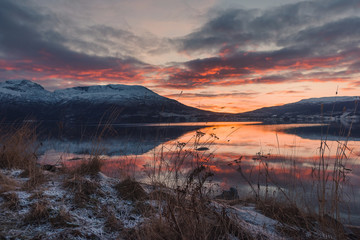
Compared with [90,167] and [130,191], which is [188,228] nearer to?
[130,191]

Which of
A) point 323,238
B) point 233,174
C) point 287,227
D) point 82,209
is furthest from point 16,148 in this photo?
point 233,174

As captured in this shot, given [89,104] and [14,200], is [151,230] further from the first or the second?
[89,104]

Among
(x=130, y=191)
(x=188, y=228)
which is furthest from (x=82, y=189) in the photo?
(x=188, y=228)

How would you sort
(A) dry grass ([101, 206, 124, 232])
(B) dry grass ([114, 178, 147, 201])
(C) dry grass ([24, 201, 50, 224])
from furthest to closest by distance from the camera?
(B) dry grass ([114, 178, 147, 201]) → (A) dry grass ([101, 206, 124, 232]) → (C) dry grass ([24, 201, 50, 224])

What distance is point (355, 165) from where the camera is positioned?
9617 millimetres

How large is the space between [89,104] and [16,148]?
653 ft

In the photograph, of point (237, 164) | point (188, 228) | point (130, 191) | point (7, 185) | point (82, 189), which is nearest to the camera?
point (188, 228)

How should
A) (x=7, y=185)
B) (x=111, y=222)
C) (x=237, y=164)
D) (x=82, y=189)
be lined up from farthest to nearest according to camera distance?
(x=237, y=164)
(x=82, y=189)
(x=7, y=185)
(x=111, y=222)

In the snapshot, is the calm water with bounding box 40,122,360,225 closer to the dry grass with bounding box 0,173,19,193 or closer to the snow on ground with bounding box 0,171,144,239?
the snow on ground with bounding box 0,171,144,239

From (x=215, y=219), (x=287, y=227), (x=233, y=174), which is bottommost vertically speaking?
(x=233, y=174)

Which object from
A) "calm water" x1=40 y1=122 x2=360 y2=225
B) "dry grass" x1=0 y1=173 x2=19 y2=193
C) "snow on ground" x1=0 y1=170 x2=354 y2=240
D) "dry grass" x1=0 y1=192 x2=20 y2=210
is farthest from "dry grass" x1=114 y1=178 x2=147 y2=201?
"dry grass" x1=0 y1=173 x2=19 y2=193

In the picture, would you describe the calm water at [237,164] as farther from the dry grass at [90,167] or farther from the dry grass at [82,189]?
the dry grass at [82,189]

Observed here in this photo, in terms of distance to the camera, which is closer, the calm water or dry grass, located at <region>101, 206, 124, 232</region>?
dry grass, located at <region>101, 206, 124, 232</region>

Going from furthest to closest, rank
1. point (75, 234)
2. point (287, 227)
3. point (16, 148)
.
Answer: point (16, 148) → point (287, 227) → point (75, 234)
